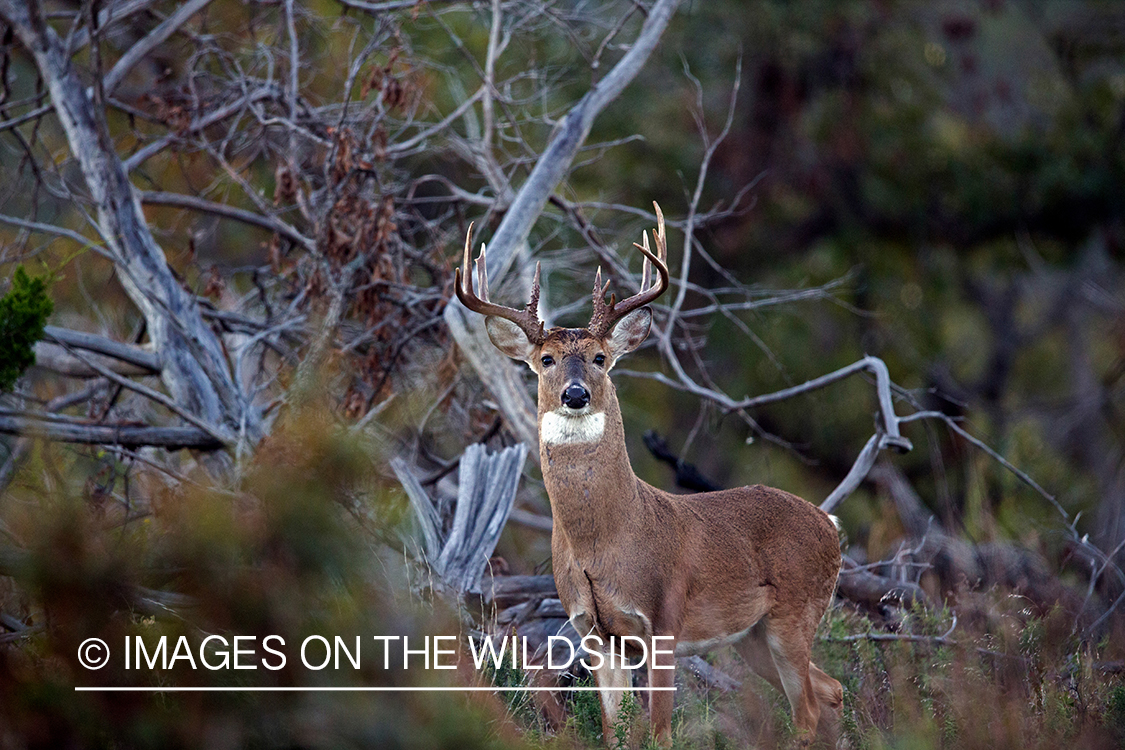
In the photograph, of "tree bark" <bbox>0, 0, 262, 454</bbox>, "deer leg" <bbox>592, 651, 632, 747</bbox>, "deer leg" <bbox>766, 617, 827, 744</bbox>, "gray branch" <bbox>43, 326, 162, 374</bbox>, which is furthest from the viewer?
"tree bark" <bbox>0, 0, 262, 454</bbox>

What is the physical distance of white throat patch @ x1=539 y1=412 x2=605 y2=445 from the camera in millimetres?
5617

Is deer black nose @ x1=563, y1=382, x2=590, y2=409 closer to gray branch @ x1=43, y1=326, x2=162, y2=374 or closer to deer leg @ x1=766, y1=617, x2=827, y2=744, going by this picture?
deer leg @ x1=766, y1=617, x2=827, y2=744

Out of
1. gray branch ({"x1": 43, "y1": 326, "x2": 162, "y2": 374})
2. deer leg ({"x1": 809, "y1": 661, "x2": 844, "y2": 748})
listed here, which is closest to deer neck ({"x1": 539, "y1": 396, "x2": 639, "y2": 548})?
deer leg ({"x1": 809, "y1": 661, "x2": 844, "y2": 748})

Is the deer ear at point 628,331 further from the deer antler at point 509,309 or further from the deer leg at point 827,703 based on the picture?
the deer leg at point 827,703

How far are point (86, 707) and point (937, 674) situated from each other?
454 cm

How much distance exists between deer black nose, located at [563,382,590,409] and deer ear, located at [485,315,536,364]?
474 mm

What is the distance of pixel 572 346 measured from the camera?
5703 mm

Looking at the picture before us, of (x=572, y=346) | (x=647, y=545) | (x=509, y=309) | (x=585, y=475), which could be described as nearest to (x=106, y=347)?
(x=509, y=309)

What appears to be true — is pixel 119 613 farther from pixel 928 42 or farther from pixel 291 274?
pixel 928 42

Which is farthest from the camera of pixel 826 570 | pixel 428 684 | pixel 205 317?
pixel 205 317

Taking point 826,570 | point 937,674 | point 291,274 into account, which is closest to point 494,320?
point 826,570

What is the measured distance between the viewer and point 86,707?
3.61 m

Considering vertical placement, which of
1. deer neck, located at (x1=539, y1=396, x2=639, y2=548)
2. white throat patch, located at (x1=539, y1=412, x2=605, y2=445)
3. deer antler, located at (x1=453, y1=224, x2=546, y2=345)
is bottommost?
deer neck, located at (x1=539, y1=396, x2=639, y2=548)

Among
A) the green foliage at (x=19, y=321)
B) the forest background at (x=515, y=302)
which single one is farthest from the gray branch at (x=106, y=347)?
the green foliage at (x=19, y=321)
